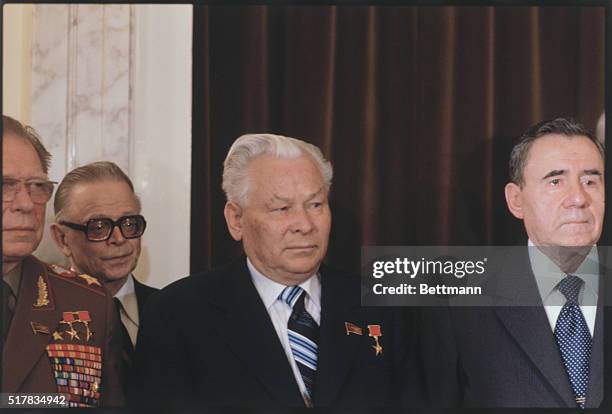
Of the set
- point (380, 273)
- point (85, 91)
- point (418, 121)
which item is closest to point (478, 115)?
point (418, 121)

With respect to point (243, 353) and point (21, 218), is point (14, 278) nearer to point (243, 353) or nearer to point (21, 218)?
point (21, 218)

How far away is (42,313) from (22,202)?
0.34 metres

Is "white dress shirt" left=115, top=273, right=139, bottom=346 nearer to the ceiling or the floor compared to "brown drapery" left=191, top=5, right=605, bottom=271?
nearer to the floor

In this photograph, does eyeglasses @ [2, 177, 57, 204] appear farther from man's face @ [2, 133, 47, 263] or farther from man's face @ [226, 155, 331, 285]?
man's face @ [226, 155, 331, 285]

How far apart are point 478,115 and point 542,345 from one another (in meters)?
0.72

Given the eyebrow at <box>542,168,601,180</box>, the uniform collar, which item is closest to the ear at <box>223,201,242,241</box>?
the uniform collar

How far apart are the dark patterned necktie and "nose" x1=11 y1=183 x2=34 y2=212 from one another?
1.63 meters

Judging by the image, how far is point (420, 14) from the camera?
266cm

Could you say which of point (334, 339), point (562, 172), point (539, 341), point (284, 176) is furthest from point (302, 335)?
point (562, 172)

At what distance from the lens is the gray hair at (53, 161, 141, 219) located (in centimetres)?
Answer: 259

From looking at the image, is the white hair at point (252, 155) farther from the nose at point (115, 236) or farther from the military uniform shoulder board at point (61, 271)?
the military uniform shoulder board at point (61, 271)

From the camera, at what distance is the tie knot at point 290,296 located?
2.60 m

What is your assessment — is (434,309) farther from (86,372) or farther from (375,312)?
(86,372)

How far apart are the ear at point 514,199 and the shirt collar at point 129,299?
3.87ft
